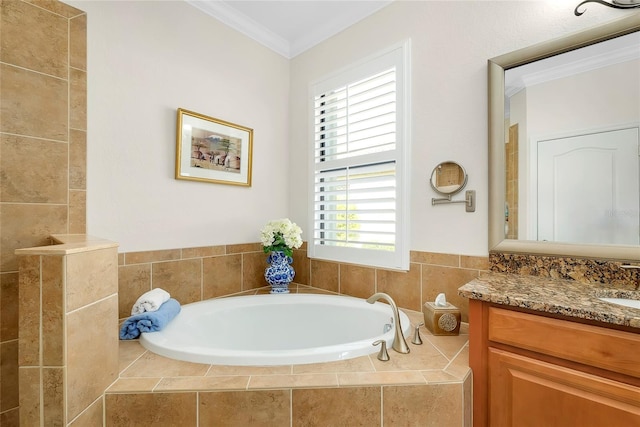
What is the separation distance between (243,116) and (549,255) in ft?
6.96

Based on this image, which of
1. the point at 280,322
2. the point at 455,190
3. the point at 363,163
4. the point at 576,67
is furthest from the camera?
the point at 363,163

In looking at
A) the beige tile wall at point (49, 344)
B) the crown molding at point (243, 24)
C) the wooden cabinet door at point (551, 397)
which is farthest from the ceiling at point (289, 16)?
the wooden cabinet door at point (551, 397)

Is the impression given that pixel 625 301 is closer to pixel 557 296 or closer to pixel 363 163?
pixel 557 296

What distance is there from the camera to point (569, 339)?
3.08ft

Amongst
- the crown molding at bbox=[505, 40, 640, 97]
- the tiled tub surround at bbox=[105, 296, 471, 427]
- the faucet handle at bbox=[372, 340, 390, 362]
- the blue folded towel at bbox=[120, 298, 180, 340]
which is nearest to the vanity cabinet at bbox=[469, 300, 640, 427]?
the tiled tub surround at bbox=[105, 296, 471, 427]

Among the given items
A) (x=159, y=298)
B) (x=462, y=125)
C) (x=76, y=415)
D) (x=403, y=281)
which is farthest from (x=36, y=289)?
(x=462, y=125)

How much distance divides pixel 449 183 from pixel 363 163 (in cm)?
62

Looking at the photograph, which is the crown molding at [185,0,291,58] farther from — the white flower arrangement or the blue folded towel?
the blue folded towel

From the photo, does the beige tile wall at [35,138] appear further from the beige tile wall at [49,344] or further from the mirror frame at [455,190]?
the mirror frame at [455,190]

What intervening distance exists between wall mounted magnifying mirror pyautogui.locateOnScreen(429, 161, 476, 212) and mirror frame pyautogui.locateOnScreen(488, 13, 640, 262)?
11 cm

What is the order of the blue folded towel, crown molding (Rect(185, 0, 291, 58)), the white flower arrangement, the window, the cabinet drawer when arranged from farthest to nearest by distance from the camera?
the white flower arrangement → crown molding (Rect(185, 0, 291, 58)) → the window → the blue folded towel → the cabinet drawer

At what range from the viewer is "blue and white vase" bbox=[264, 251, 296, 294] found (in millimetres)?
2129

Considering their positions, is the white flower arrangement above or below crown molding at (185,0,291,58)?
below

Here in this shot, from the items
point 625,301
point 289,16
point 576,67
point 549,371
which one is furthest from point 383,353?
point 289,16
